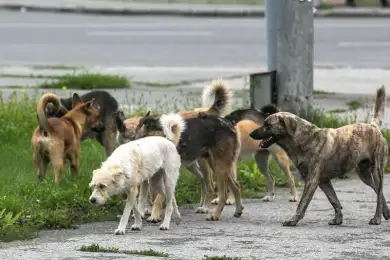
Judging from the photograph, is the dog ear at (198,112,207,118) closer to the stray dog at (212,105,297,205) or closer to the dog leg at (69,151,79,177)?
the stray dog at (212,105,297,205)

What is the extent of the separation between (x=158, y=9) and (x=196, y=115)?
19328mm

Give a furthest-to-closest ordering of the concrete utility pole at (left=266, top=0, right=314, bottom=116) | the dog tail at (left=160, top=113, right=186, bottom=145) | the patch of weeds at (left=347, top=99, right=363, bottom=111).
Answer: the patch of weeds at (left=347, top=99, right=363, bottom=111) < the concrete utility pole at (left=266, top=0, right=314, bottom=116) < the dog tail at (left=160, top=113, right=186, bottom=145)

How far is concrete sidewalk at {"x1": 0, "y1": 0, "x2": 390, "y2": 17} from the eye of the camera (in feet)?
95.2

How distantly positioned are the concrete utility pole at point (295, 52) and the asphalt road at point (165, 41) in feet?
21.7

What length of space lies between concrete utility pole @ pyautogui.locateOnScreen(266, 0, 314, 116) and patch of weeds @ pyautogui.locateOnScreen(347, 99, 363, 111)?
5.13 feet

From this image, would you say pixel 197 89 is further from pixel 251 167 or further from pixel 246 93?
pixel 251 167

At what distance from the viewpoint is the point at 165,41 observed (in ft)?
79.0

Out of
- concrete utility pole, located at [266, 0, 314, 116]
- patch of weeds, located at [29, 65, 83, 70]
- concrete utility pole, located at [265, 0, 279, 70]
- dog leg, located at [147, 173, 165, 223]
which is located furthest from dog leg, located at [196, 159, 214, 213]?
patch of weeds, located at [29, 65, 83, 70]

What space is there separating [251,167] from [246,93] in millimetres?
3223

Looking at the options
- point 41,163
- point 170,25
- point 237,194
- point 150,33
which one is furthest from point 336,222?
point 170,25

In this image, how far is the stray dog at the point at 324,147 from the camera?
9.95 meters

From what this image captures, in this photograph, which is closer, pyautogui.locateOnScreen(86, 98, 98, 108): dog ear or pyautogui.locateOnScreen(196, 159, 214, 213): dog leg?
pyautogui.locateOnScreen(196, 159, 214, 213): dog leg

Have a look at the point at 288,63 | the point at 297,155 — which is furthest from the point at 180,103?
the point at 297,155

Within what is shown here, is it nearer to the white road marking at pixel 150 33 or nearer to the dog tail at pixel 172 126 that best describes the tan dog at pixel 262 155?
the dog tail at pixel 172 126
